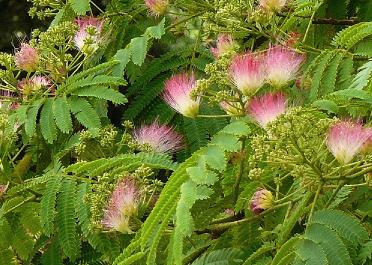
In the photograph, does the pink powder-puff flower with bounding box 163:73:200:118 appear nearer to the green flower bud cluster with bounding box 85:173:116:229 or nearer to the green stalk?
the green flower bud cluster with bounding box 85:173:116:229

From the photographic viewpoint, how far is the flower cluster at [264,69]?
99.7 inches

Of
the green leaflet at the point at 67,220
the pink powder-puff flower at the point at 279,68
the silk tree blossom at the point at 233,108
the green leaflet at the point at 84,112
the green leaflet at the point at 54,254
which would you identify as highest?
the pink powder-puff flower at the point at 279,68

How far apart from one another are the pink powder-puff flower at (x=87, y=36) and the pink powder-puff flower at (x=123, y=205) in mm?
1205

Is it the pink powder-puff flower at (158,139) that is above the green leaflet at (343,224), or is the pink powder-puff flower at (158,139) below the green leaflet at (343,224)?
below

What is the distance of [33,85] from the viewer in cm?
362

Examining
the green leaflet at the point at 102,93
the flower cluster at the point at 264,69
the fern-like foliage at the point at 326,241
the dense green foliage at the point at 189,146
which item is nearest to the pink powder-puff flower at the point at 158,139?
the dense green foliage at the point at 189,146

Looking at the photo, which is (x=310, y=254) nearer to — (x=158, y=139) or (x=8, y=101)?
(x=158, y=139)

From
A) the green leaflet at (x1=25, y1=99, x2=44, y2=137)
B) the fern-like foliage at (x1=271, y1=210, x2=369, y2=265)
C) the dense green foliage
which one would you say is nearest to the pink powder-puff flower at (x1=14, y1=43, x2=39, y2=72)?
the dense green foliage

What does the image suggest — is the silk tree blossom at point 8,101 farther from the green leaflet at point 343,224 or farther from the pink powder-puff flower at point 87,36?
the green leaflet at point 343,224

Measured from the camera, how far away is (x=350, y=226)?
2346 millimetres

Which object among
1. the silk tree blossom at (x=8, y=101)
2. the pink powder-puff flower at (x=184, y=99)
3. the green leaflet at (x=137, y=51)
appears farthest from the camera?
the silk tree blossom at (x=8, y=101)

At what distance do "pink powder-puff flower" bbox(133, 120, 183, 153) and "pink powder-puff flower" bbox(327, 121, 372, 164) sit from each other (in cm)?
94

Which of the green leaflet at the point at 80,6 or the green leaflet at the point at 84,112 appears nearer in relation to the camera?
the green leaflet at the point at 84,112

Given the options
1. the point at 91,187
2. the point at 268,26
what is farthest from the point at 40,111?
the point at 268,26
